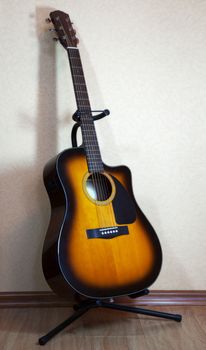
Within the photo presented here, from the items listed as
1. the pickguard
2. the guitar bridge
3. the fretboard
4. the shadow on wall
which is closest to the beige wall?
the shadow on wall

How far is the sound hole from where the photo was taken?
4.29ft

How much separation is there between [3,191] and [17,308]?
0.51 meters

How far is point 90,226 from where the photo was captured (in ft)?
4.02

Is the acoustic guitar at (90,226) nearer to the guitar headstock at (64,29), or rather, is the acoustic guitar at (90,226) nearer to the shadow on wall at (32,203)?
the guitar headstock at (64,29)

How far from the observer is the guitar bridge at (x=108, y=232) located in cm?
122

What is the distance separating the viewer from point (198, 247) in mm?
1630

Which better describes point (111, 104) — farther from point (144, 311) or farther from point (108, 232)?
point (144, 311)

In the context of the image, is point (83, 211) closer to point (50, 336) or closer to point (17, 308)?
point (50, 336)

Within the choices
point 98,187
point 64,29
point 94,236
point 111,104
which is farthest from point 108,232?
point 64,29

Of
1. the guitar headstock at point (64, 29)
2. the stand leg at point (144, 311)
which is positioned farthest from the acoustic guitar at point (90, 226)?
the stand leg at point (144, 311)

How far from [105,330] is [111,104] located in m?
0.92

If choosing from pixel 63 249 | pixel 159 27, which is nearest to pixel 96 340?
pixel 63 249

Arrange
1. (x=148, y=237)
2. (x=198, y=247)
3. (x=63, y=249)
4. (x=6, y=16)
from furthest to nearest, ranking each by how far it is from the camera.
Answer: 1. (x=198, y=247)
2. (x=6, y=16)
3. (x=148, y=237)
4. (x=63, y=249)

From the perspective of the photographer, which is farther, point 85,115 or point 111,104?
point 111,104
